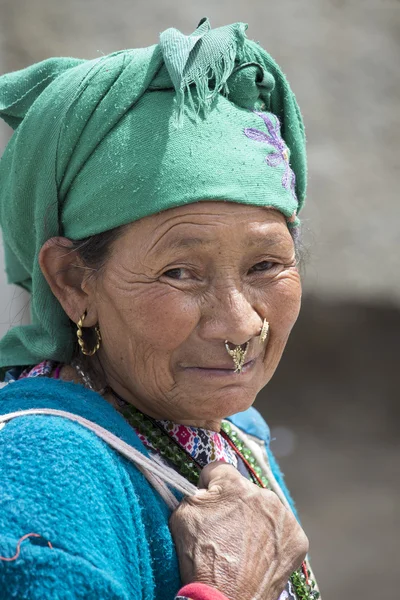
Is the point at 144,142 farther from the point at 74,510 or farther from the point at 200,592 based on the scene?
the point at 200,592

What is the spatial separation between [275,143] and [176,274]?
0.45 m

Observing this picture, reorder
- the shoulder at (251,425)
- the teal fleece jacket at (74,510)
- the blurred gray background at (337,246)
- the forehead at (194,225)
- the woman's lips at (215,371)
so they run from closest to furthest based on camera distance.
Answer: the teal fleece jacket at (74,510) < the forehead at (194,225) < the woman's lips at (215,371) < the shoulder at (251,425) < the blurred gray background at (337,246)

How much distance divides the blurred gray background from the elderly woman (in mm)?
2810

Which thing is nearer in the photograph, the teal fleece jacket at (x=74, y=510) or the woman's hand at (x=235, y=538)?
the teal fleece jacket at (x=74, y=510)

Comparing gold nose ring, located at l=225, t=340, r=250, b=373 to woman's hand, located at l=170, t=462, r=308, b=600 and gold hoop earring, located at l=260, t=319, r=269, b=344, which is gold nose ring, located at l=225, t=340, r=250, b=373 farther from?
woman's hand, located at l=170, t=462, r=308, b=600

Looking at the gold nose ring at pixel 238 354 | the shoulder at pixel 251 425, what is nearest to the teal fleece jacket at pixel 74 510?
the gold nose ring at pixel 238 354

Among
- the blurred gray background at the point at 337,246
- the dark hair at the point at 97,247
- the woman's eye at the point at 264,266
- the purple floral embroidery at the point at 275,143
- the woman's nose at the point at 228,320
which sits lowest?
the blurred gray background at the point at 337,246

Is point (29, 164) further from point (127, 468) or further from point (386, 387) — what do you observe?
point (386, 387)

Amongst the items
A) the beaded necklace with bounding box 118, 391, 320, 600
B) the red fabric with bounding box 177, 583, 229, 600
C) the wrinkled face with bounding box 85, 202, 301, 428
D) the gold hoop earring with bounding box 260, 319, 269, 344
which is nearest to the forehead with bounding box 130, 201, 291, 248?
the wrinkled face with bounding box 85, 202, 301, 428

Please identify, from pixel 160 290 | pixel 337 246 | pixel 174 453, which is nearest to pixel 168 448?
pixel 174 453

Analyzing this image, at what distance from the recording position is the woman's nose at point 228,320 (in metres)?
1.86

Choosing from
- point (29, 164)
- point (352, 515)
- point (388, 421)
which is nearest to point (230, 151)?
point (29, 164)

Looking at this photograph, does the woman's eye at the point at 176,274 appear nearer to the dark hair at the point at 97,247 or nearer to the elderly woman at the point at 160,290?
the elderly woman at the point at 160,290

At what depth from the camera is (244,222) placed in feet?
6.12
